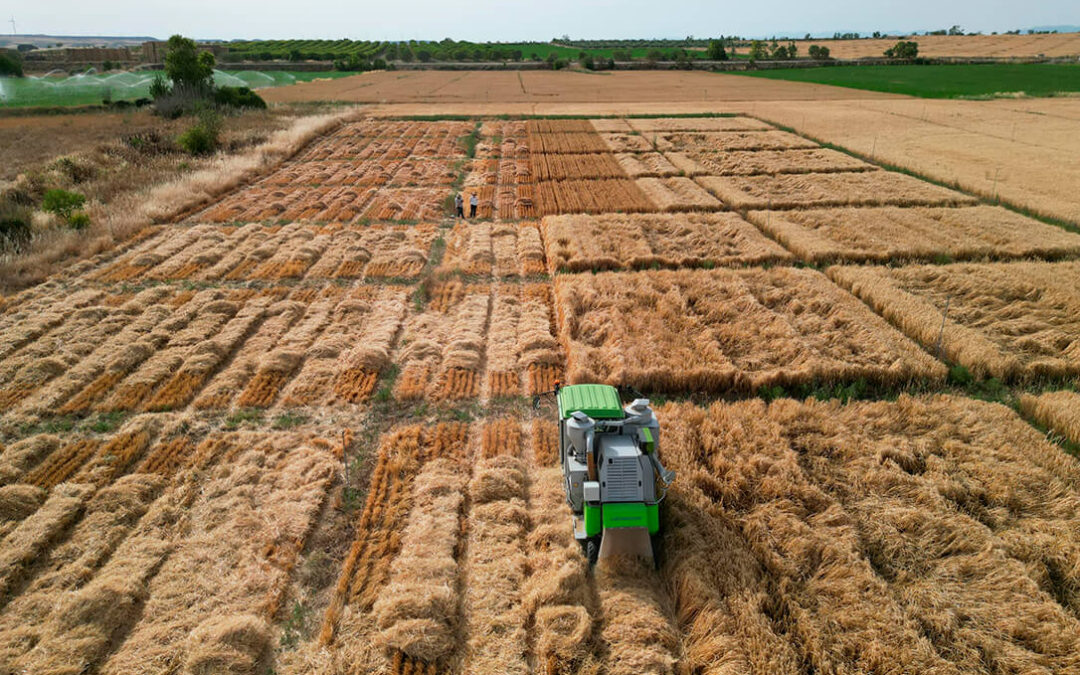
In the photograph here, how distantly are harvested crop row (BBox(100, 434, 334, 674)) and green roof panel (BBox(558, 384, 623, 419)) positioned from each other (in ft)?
11.2

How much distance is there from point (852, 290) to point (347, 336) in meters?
11.2

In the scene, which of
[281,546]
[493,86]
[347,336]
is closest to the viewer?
[281,546]

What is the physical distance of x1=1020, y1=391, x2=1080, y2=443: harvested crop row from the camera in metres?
8.32

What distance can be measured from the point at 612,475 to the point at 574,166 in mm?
22782

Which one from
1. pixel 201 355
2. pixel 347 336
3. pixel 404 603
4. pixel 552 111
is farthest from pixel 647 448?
pixel 552 111

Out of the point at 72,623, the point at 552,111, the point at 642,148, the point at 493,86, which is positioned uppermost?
the point at 493,86

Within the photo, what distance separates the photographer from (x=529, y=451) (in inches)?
331

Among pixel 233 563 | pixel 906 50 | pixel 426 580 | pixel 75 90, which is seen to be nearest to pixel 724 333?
pixel 426 580

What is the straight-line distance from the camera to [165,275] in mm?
14484

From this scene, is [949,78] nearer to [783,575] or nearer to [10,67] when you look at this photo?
[783,575]

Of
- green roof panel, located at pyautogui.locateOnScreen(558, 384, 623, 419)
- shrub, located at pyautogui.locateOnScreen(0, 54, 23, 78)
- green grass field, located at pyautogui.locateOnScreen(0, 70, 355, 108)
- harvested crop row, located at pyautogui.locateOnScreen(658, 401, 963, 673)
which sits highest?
shrub, located at pyautogui.locateOnScreen(0, 54, 23, 78)

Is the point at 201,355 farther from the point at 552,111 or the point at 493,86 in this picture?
the point at 493,86

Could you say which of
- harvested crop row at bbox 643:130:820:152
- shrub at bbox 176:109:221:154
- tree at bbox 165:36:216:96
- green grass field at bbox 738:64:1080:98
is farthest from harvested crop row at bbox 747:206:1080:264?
green grass field at bbox 738:64:1080:98

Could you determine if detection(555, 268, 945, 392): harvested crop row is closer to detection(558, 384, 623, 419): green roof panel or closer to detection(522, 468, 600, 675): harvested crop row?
detection(558, 384, 623, 419): green roof panel
